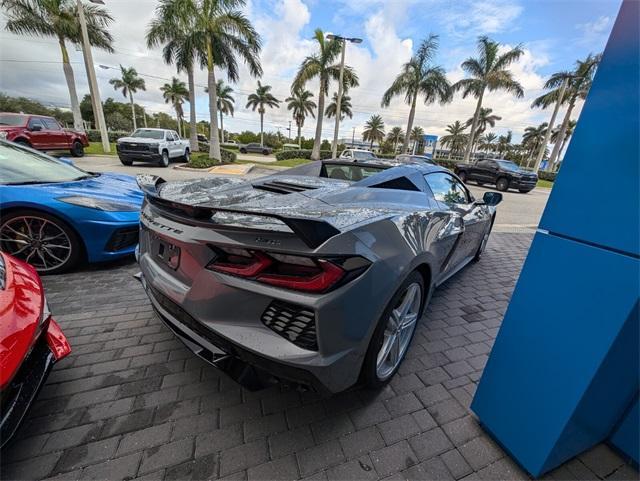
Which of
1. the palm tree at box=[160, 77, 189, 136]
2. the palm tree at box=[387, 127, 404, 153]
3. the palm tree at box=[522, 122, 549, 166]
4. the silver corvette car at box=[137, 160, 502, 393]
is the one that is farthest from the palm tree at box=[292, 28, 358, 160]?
the palm tree at box=[387, 127, 404, 153]

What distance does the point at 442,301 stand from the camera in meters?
3.33

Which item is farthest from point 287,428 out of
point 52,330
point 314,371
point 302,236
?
point 52,330

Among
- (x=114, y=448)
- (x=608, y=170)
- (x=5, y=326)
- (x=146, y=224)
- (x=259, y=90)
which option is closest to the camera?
(x=608, y=170)

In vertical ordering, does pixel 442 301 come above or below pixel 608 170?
below

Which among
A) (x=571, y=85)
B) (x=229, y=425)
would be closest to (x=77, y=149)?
(x=229, y=425)

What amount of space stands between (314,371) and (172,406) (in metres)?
1.02

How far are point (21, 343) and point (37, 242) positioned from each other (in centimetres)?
233

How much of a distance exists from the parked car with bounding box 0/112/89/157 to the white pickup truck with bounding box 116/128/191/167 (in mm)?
3228

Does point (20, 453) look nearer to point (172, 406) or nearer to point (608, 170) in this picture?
point (172, 406)

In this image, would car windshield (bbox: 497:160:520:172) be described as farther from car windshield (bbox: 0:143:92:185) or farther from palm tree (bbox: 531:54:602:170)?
car windshield (bbox: 0:143:92:185)

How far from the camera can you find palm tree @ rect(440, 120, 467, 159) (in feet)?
230

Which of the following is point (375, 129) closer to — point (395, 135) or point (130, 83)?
point (395, 135)

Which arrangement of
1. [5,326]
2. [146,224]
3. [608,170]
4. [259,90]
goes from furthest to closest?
1. [259,90]
2. [146,224]
3. [5,326]
4. [608,170]

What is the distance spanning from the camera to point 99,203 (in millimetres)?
3160
